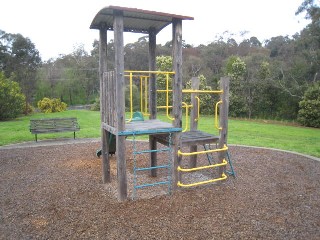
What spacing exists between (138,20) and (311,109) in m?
16.2

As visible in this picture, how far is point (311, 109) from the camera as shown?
59.5 ft

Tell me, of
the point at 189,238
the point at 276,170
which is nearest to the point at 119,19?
the point at 189,238

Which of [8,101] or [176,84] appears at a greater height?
[176,84]

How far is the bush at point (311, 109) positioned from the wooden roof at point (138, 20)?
1541cm

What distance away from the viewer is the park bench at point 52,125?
35.6 feet

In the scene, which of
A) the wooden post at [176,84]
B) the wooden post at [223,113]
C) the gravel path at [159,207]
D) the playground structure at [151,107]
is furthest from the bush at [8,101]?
the wooden post at [223,113]

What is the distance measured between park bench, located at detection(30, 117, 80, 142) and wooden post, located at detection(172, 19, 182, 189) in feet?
22.2

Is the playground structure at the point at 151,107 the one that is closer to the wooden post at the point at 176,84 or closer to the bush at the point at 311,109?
the wooden post at the point at 176,84

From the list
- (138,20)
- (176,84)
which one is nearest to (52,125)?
(138,20)

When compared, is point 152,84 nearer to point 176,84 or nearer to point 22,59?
point 176,84

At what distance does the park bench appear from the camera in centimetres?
1084

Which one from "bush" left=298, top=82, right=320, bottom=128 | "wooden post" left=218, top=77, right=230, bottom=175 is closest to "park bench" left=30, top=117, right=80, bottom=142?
"wooden post" left=218, top=77, right=230, bottom=175

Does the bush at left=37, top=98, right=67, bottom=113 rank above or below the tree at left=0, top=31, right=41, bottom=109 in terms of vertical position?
below

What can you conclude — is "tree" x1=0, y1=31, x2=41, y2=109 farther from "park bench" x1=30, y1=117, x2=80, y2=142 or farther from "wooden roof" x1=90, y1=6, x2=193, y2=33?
"wooden roof" x1=90, y1=6, x2=193, y2=33
